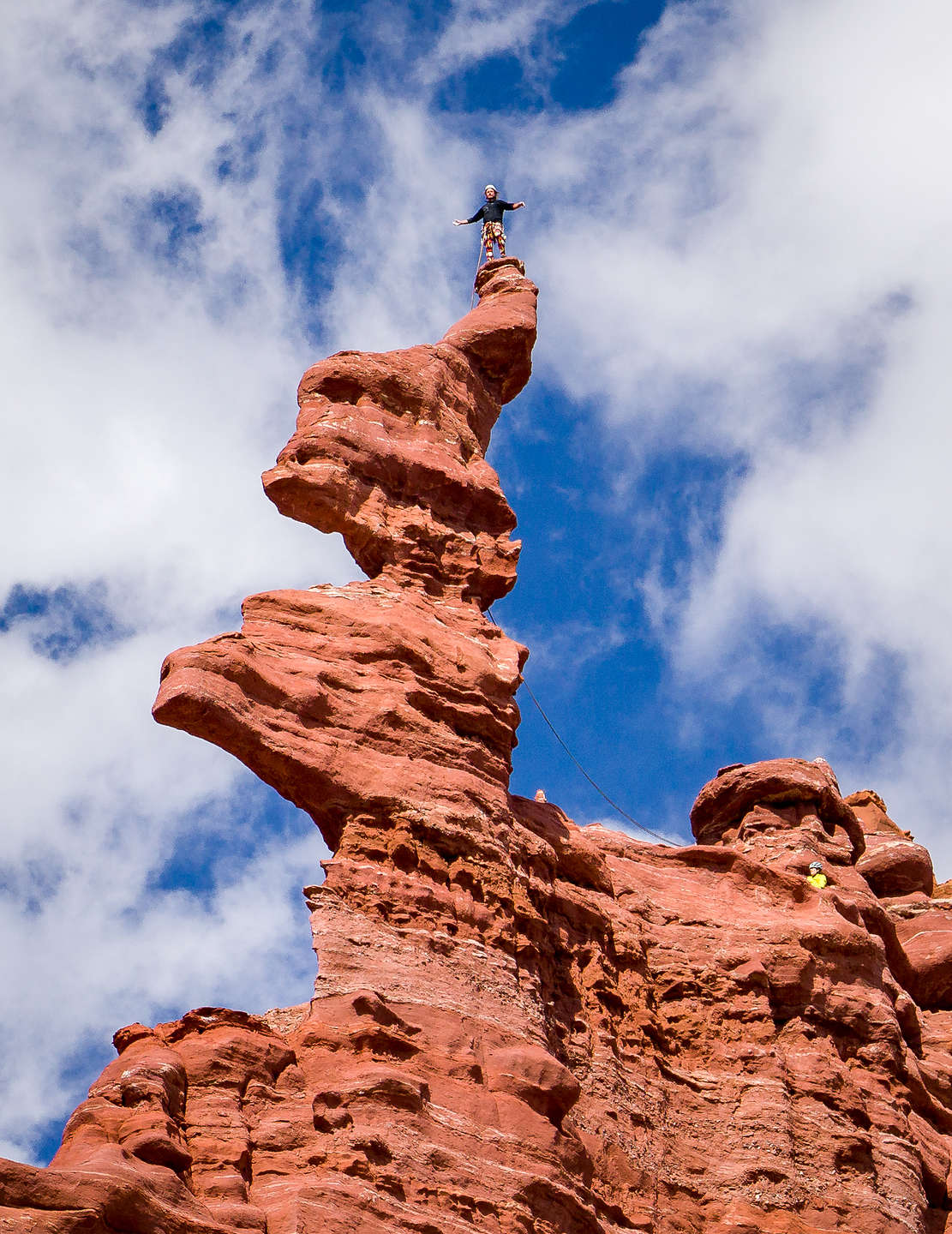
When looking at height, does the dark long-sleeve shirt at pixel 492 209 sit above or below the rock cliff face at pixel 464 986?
above

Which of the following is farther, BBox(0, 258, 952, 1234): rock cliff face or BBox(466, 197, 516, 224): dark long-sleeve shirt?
BBox(466, 197, 516, 224): dark long-sleeve shirt

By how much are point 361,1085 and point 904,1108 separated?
30.9 feet

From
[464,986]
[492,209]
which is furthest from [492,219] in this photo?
[464,986]

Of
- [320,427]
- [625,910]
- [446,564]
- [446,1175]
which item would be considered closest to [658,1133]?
[625,910]

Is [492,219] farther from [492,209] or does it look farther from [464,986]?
[464,986]

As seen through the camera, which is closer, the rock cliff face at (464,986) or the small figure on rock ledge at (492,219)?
the rock cliff face at (464,986)

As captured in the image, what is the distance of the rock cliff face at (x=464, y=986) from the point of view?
44.6 feet

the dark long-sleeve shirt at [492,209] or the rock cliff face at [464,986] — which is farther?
the dark long-sleeve shirt at [492,209]

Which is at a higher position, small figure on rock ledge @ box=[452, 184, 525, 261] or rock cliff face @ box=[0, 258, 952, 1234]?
small figure on rock ledge @ box=[452, 184, 525, 261]

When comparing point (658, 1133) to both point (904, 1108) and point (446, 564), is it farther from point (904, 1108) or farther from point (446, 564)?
point (446, 564)

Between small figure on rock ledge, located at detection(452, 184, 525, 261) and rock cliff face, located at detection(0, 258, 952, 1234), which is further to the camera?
small figure on rock ledge, located at detection(452, 184, 525, 261)

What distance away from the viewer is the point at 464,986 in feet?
52.7

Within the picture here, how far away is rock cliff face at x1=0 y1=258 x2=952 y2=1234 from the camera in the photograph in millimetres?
13586

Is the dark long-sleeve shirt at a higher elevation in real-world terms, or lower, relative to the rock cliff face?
higher
